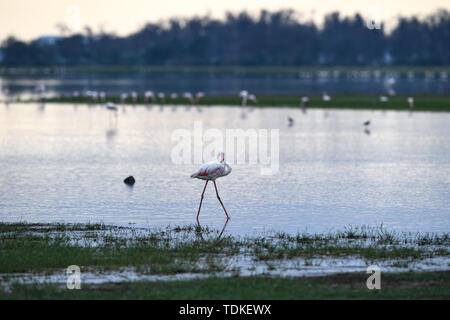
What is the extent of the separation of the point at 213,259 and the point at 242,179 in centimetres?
943

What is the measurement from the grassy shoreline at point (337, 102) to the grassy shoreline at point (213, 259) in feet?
116

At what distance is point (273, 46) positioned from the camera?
168125 millimetres

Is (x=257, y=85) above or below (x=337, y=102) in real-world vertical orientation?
above

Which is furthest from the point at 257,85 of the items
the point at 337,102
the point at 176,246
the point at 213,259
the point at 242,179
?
the point at 213,259

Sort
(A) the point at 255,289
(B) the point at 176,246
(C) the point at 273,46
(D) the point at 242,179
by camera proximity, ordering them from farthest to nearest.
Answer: (C) the point at 273,46 → (D) the point at 242,179 → (B) the point at 176,246 → (A) the point at 255,289

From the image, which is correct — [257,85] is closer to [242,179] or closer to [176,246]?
[242,179]

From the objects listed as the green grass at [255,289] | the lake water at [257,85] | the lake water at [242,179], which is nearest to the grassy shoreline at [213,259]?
the green grass at [255,289]

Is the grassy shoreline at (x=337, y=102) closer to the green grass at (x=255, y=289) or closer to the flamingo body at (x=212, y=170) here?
the flamingo body at (x=212, y=170)

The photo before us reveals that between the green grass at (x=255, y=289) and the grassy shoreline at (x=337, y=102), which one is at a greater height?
the grassy shoreline at (x=337, y=102)

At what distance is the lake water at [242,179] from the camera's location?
47.7 feet

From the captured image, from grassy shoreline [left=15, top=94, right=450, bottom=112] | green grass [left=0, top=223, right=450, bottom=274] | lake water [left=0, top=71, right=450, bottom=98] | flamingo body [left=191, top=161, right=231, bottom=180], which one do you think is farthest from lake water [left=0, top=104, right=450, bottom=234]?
lake water [left=0, top=71, right=450, bottom=98]

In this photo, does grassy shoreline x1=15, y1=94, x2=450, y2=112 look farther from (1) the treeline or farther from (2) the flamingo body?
(1) the treeline

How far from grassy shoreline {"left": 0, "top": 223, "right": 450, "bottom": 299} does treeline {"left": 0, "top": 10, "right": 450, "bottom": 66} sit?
483 ft
